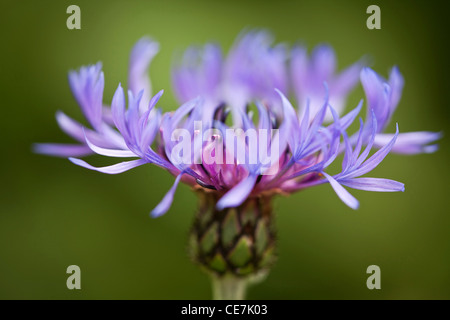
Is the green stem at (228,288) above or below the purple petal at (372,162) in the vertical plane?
below

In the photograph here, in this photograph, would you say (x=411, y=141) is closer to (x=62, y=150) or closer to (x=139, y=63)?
(x=139, y=63)

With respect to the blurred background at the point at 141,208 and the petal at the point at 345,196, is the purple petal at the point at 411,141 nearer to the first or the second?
the petal at the point at 345,196

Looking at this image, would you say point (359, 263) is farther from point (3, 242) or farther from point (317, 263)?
point (3, 242)

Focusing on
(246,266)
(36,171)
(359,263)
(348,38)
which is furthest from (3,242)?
(348,38)

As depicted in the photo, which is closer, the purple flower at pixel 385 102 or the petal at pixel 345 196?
the petal at pixel 345 196

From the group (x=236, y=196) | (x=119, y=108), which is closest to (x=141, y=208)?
(x=119, y=108)

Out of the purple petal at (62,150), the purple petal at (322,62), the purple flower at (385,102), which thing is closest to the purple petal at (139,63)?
the purple petal at (62,150)

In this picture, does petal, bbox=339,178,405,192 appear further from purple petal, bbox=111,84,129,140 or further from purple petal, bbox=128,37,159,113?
purple petal, bbox=128,37,159,113
